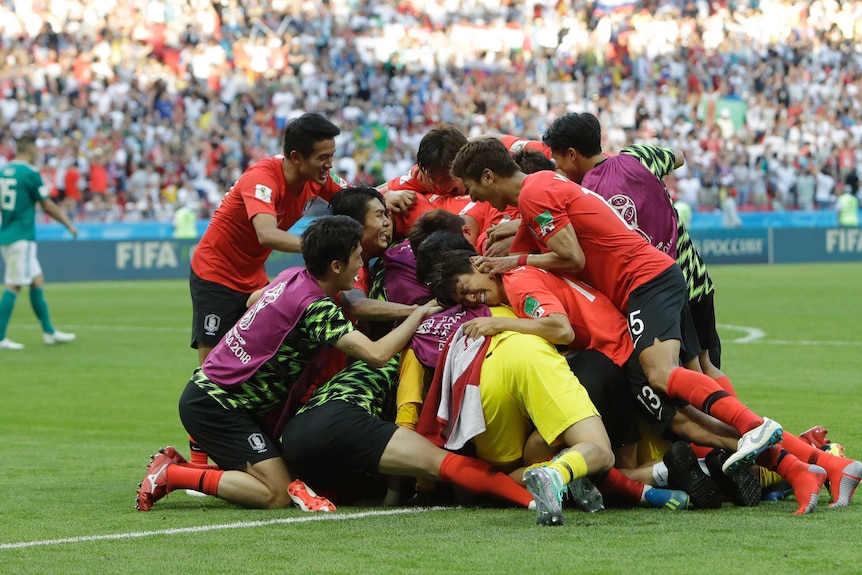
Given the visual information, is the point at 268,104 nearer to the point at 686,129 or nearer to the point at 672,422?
the point at 686,129

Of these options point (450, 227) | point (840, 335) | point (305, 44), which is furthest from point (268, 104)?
point (450, 227)

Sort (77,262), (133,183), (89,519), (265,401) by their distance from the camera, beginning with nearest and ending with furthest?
(89,519)
(265,401)
(77,262)
(133,183)

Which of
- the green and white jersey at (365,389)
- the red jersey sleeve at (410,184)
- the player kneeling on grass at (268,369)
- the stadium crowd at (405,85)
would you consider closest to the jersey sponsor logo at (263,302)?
the player kneeling on grass at (268,369)

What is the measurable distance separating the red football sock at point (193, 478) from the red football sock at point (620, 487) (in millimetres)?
1897

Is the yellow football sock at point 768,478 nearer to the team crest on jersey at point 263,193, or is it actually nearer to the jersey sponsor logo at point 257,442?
the jersey sponsor logo at point 257,442

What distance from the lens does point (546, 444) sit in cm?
615

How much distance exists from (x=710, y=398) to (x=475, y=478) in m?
1.16

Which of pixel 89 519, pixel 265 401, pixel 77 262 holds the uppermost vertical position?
pixel 265 401

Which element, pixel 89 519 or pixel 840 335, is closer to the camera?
pixel 89 519

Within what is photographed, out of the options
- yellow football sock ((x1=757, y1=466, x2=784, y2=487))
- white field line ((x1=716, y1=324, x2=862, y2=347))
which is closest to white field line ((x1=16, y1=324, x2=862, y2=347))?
white field line ((x1=716, y1=324, x2=862, y2=347))

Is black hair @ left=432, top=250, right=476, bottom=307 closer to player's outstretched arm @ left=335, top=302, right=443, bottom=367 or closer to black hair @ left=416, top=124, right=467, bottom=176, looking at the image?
player's outstretched arm @ left=335, top=302, right=443, bottom=367

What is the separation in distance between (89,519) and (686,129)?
3200 centimetres

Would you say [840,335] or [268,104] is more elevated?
[268,104]

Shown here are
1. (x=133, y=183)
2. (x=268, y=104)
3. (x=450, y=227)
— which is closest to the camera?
(x=450, y=227)
